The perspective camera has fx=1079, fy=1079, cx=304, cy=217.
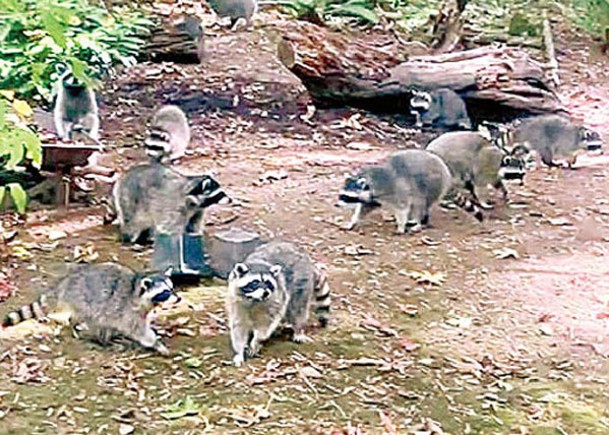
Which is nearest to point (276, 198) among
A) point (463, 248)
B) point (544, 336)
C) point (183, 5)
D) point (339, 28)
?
point (463, 248)

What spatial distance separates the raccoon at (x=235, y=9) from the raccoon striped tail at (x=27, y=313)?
879 centimetres

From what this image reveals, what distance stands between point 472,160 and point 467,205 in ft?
1.10

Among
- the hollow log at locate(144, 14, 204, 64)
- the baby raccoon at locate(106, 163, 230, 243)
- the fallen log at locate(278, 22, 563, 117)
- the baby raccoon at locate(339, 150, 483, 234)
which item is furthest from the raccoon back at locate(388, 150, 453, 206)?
the hollow log at locate(144, 14, 204, 64)

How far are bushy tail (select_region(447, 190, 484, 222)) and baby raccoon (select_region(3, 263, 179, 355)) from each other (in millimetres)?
3183

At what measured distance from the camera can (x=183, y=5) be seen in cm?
1535

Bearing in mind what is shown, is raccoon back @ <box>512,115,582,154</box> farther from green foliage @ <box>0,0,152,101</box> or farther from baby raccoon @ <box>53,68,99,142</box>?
baby raccoon @ <box>53,68,99,142</box>

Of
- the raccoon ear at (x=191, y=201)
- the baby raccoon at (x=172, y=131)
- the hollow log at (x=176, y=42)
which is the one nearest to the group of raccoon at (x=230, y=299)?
the raccoon ear at (x=191, y=201)

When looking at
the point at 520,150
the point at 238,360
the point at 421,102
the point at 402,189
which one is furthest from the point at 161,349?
the point at 421,102

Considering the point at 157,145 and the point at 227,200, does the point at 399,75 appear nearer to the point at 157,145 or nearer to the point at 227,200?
the point at 157,145

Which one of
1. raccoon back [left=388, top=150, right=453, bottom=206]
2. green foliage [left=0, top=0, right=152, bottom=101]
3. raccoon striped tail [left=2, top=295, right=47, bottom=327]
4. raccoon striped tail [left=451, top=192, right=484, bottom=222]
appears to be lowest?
raccoon striped tail [left=2, top=295, right=47, bottom=327]

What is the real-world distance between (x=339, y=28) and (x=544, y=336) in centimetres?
877

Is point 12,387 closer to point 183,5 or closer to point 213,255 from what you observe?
point 213,255

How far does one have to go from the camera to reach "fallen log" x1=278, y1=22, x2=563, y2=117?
1044 cm

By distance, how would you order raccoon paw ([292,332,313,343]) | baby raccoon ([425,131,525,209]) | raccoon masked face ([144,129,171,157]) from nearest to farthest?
raccoon paw ([292,332,313,343])
baby raccoon ([425,131,525,209])
raccoon masked face ([144,129,171,157])
